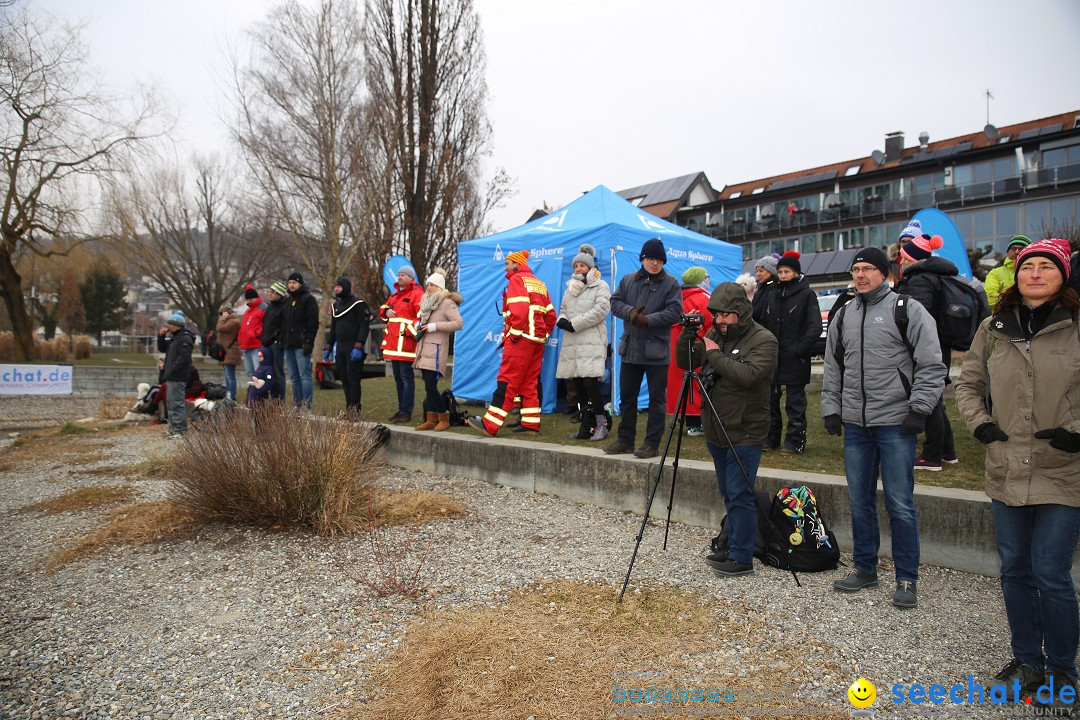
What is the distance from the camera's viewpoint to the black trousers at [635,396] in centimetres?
614

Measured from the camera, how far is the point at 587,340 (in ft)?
24.5

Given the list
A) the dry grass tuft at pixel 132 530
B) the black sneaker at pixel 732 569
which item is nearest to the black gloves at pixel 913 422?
the black sneaker at pixel 732 569

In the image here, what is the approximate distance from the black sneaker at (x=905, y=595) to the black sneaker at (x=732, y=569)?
32.0 inches

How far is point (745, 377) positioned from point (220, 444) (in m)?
3.89

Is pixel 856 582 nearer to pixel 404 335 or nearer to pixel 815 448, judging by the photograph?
pixel 815 448

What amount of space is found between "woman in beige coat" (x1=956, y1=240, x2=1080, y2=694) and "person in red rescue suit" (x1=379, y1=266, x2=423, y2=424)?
660 cm

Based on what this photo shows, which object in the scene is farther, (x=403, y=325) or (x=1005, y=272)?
(x=403, y=325)

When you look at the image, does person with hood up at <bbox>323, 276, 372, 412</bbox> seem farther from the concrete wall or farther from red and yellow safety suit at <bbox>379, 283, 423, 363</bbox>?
the concrete wall

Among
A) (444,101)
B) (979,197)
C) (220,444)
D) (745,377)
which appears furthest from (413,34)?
(979,197)

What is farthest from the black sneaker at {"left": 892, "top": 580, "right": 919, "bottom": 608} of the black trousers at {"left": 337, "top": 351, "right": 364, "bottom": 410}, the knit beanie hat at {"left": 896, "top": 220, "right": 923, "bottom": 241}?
the black trousers at {"left": 337, "top": 351, "right": 364, "bottom": 410}

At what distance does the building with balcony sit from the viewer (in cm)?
3750

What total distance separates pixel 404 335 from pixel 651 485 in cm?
424

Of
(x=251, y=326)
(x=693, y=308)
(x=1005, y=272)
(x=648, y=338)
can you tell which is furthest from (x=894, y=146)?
(x=648, y=338)

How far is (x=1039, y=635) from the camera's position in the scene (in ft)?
9.73
